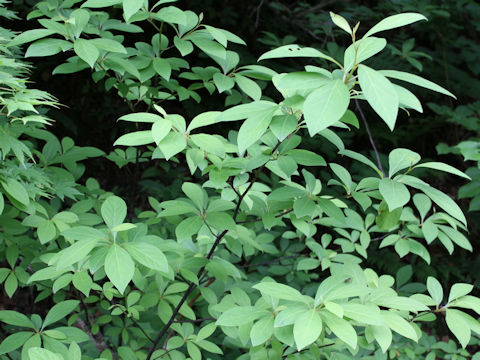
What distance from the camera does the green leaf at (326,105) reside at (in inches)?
34.8

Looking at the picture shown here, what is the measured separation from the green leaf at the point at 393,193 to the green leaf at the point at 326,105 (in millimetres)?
263

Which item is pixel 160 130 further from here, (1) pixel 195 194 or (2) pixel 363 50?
(2) pixel 363 50

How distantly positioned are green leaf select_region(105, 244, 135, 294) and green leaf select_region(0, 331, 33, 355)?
53 centimetres

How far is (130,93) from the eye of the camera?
1.93 meters

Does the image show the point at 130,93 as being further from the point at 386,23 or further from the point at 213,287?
the point at 386,23

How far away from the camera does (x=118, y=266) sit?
1.07m

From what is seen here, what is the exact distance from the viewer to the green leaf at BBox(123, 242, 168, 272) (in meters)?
1.11

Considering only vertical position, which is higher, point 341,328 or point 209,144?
point 209,144

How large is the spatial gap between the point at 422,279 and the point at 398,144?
139cm

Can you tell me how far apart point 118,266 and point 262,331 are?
1.22ft

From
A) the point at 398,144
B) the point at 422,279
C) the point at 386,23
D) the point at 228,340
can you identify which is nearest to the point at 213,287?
Answer: the point at 228,340

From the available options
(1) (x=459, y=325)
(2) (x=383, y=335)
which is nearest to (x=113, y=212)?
(2) (x=383, y=335)

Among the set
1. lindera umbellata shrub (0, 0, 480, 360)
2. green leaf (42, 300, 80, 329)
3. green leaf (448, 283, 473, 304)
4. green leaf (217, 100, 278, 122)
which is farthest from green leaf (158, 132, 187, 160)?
green leaf (448, 283, 473, 304)

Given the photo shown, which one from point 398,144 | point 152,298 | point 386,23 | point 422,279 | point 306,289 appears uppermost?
point 386,23
